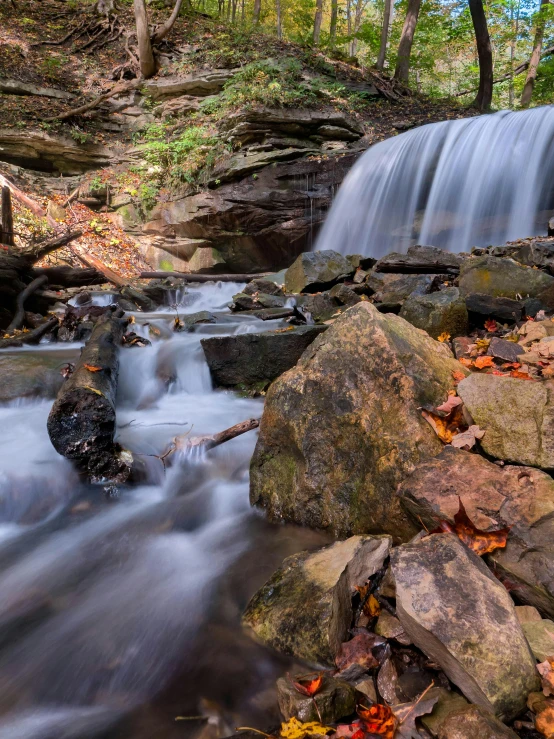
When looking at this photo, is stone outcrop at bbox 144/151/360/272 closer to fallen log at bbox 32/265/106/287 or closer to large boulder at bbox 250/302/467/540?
fallen log at bbox 32/265/106/287

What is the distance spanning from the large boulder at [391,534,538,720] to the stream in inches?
29.3

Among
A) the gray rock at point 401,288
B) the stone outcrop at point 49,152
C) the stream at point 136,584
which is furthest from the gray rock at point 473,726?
the stone outcrop at point 49,152

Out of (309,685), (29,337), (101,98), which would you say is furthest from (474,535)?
(101,98)

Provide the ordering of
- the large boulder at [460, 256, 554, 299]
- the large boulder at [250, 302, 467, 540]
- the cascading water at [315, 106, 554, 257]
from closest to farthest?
the large boulder at [250, 302, 467, 540]
the large boulder at [460, 256, 554, 299]
the cascading water at [315, 106, 554, 257]

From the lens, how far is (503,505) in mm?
2104

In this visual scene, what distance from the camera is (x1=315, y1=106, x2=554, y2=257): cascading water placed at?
9539 mm

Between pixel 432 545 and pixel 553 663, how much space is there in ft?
1.74

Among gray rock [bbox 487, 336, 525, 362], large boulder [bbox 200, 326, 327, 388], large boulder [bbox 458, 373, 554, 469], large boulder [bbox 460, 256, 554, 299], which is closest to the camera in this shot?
large boulder [bbox 458, 373, 554, 469]

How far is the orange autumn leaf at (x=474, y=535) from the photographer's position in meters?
2.00

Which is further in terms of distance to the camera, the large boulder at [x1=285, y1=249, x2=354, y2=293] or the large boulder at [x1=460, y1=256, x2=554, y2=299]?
the large boulder at [x1=285, y1=249, x2=354, y2=293]

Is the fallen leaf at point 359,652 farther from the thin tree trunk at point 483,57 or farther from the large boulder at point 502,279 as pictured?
the thin tree trunk at point 483,57

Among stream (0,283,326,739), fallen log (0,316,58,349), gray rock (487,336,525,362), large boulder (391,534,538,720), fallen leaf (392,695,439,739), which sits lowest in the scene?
stream (0,283,326,739)

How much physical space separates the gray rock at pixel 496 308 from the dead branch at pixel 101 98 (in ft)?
52.3

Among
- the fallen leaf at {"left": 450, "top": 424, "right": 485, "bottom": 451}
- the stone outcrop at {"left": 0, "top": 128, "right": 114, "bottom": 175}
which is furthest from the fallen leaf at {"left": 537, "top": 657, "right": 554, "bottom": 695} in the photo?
the stone outcrop at {"left": 0, "top": 128, "right": 114, "bottom": 175}
